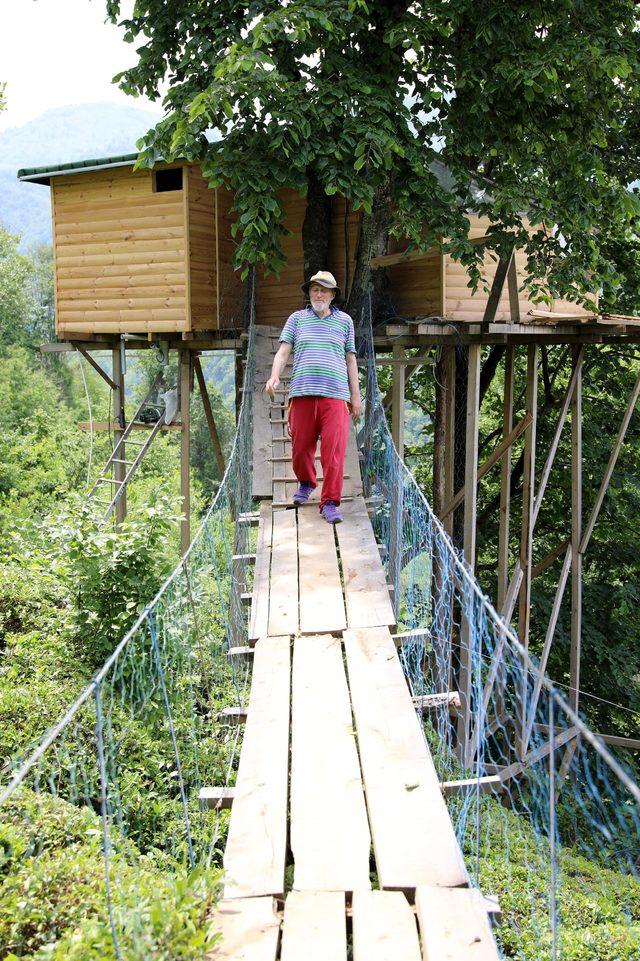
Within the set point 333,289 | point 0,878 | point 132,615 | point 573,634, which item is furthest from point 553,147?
point 0,878

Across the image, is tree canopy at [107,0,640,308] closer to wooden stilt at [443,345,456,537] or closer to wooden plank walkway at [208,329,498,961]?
wooden stilt at [443,345,456,537]

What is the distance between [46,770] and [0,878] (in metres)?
1.89

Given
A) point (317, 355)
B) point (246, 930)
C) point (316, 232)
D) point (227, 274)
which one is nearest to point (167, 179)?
point (227, 274)

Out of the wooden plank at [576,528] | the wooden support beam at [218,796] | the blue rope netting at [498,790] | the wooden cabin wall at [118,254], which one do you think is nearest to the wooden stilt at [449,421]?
the blue rope netting at [498,790]

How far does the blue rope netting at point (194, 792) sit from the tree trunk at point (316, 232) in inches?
51.8

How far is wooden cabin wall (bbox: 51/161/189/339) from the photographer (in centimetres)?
948

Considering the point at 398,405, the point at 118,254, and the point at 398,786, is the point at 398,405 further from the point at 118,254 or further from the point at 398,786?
the point at 398,786

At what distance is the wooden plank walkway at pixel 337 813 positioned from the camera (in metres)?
2.03

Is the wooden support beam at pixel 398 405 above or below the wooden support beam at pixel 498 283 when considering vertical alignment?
below

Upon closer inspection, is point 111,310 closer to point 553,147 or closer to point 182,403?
point 182,403

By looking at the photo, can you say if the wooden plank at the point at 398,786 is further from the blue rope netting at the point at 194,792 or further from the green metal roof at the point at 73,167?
the green metal roof at the point at 73,167

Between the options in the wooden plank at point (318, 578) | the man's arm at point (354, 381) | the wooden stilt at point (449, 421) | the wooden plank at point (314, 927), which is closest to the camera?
the wooden plank at point (314, 927)

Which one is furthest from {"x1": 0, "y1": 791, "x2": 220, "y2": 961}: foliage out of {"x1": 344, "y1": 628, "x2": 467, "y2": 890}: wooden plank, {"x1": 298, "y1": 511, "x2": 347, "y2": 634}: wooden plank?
{"x1": 298, "y1": 511, "x2": 347, "y2": 634}: wooden plank

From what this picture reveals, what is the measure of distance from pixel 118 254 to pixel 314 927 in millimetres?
8870
